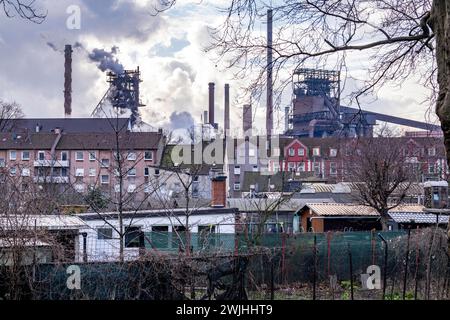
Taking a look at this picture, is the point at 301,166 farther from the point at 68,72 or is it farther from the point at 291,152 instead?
the point at 68,72

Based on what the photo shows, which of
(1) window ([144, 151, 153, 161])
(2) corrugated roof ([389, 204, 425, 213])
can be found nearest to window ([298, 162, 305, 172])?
(1) window ([144, 151, 153, 161])

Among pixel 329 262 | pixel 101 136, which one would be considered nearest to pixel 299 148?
pixel 101 136

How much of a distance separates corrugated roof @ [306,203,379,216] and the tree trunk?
2498 cm

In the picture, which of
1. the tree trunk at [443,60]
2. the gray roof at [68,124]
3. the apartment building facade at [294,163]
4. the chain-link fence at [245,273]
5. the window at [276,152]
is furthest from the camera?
the window at [276,152]

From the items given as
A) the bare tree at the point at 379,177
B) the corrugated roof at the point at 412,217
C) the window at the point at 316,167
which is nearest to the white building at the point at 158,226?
the bare tree at the point at 379,177

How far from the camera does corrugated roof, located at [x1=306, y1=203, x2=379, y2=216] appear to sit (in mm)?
30578

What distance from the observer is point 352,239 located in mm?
20016

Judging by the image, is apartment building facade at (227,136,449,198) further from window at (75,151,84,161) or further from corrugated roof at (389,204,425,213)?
corrugated roof at (389,204,425,213)

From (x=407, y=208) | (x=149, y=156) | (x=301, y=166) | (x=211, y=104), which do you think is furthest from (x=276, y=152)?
(x=407, y=208)

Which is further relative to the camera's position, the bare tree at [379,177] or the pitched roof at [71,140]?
the pitched roof at [71,140]

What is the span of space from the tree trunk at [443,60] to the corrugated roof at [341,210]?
24981 mm

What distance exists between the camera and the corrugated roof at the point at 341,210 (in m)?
30.6

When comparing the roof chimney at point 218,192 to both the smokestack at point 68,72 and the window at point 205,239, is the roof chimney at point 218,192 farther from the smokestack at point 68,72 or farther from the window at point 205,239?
the smokestack at point 68,72

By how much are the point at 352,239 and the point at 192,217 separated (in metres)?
6.35
